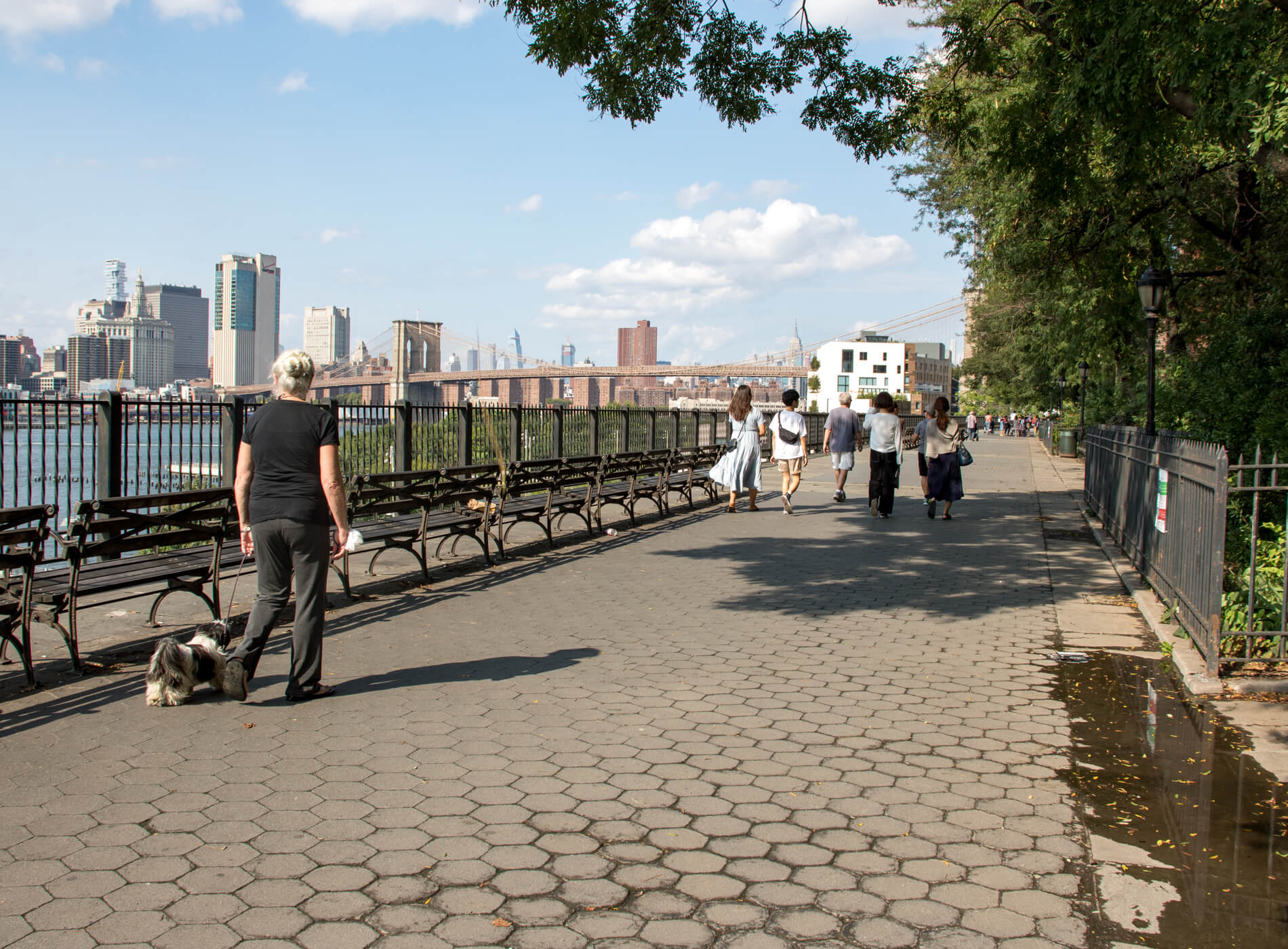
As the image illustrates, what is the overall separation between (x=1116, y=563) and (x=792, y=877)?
323 inches

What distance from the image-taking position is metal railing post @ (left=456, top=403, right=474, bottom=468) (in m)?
13.3

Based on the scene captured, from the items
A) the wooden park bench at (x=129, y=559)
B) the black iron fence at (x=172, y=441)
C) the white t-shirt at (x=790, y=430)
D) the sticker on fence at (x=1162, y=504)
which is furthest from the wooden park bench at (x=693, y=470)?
the wooden park bench at (x=129, y=559)

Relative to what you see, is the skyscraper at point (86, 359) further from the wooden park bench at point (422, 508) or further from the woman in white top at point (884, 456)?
the wooden park bench at point (422, 508)

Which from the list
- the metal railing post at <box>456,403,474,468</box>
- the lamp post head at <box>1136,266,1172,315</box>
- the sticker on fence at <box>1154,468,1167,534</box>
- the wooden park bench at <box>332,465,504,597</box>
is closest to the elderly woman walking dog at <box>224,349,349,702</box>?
the wooden park bench at <box>332,465,504,597</box>

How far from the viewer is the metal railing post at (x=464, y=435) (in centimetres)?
1332

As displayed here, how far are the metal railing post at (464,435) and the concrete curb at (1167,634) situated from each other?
7.59m

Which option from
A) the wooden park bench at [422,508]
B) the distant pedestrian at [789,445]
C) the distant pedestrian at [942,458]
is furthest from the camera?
the distant pedestrian at [789,445]

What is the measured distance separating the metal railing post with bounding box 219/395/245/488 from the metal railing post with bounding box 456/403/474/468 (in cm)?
358

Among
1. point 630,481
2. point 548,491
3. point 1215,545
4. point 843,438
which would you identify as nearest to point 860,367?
point 843,438

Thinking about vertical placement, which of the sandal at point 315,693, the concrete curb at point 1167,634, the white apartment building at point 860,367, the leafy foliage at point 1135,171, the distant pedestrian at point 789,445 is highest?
the white apartment building at point 860,367

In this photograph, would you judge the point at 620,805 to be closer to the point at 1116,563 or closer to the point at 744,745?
the point at 744,745

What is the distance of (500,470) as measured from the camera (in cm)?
1075

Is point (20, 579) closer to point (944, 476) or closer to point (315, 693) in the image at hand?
point (315, 693)

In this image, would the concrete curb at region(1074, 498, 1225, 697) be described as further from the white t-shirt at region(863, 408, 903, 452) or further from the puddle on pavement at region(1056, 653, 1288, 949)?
the white t-shirt at region(863, 408, 903, 452)
